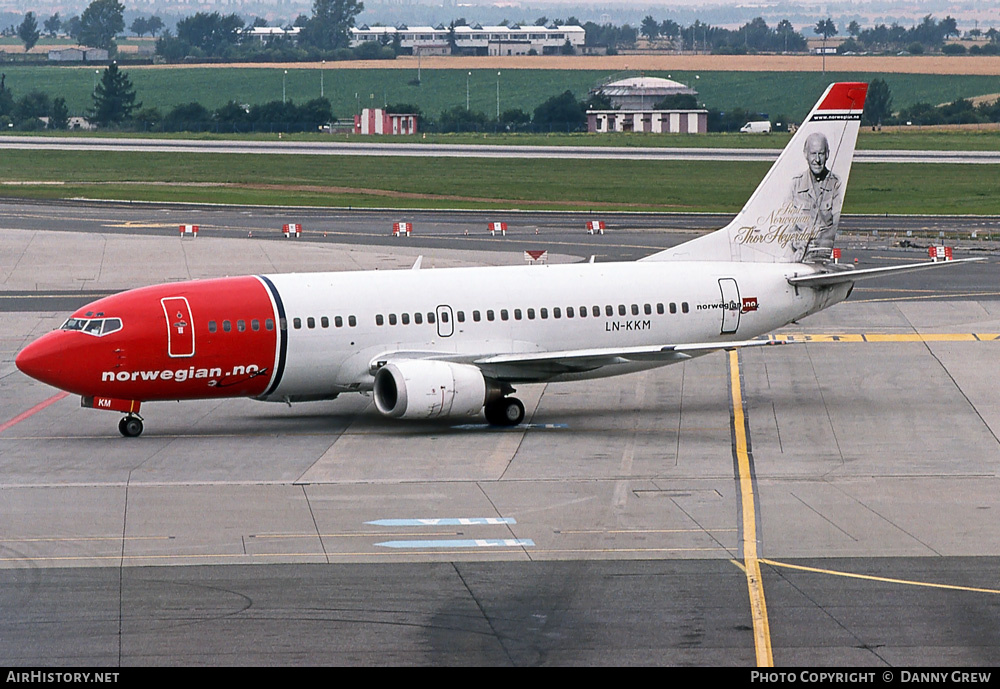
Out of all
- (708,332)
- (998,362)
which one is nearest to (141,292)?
(708,332)

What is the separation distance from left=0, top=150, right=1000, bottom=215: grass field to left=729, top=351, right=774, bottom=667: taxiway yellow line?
6291cm

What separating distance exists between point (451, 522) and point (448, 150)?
425 feet

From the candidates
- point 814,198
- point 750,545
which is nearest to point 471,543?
point 750,545

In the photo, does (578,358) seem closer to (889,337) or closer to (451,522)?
(451,522)

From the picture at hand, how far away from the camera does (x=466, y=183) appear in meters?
123

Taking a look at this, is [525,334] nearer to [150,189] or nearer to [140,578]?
[140,578]

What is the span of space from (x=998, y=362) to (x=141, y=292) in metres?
26.2

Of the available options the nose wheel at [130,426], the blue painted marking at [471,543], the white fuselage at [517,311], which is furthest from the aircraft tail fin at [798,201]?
the blue painted marking at [471,543]

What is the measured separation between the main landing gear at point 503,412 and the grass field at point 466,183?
63.3 meters

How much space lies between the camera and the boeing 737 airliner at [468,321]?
37062 mm

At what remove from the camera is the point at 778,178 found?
4322 cm

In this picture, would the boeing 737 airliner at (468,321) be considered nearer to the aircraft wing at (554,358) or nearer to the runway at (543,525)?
the aircraft wing at (554,358)

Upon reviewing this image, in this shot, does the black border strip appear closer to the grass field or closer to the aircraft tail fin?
the aircraft tail fin

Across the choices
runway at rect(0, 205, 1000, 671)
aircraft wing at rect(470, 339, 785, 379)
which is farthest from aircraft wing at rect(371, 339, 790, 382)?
runway at rect(0, 205, 1000, 671)
